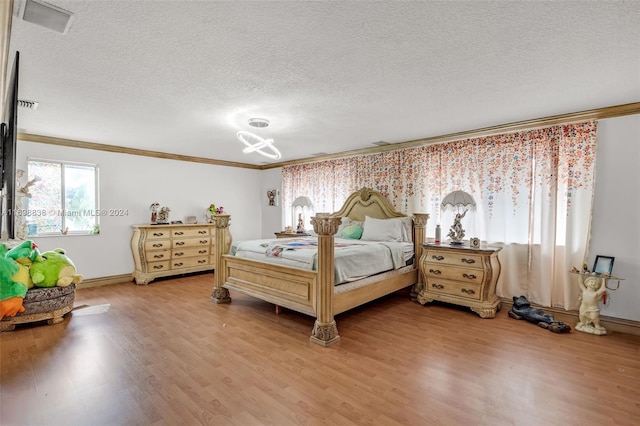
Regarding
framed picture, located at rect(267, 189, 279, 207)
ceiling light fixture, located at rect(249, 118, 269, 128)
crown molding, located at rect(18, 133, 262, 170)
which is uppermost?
ceiling light fixture, located at rect(249, 118, 269, 128)

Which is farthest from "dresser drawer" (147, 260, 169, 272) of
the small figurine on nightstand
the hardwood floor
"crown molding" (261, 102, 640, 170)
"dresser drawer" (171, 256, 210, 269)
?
the small figurine on nightstand

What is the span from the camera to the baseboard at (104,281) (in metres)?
4.78

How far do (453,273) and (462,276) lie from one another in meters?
0.11

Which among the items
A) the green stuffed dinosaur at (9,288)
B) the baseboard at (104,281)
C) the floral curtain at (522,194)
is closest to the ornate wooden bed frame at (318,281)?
the floral curtain at (522,194)

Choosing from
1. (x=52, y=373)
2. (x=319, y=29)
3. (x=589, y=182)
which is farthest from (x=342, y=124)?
(x=52, y=373)

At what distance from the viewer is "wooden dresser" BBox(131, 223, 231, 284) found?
506 cm

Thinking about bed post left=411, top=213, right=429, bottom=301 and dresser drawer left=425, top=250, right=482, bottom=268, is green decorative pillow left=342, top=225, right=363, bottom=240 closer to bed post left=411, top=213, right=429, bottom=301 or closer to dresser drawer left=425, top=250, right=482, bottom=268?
bed post left=411, top=213, right=429, bottom=301

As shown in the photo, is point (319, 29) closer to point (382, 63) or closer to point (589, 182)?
point (382, 63)

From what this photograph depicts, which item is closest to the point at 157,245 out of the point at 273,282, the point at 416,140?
the point at 273,282

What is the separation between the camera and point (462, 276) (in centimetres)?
367

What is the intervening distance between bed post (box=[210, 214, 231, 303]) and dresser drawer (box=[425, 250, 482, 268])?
8.83ft

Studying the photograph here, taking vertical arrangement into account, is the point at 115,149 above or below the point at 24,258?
above

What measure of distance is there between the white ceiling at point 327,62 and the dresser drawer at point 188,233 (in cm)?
220

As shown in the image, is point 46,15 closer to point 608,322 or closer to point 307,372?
point 307,372
